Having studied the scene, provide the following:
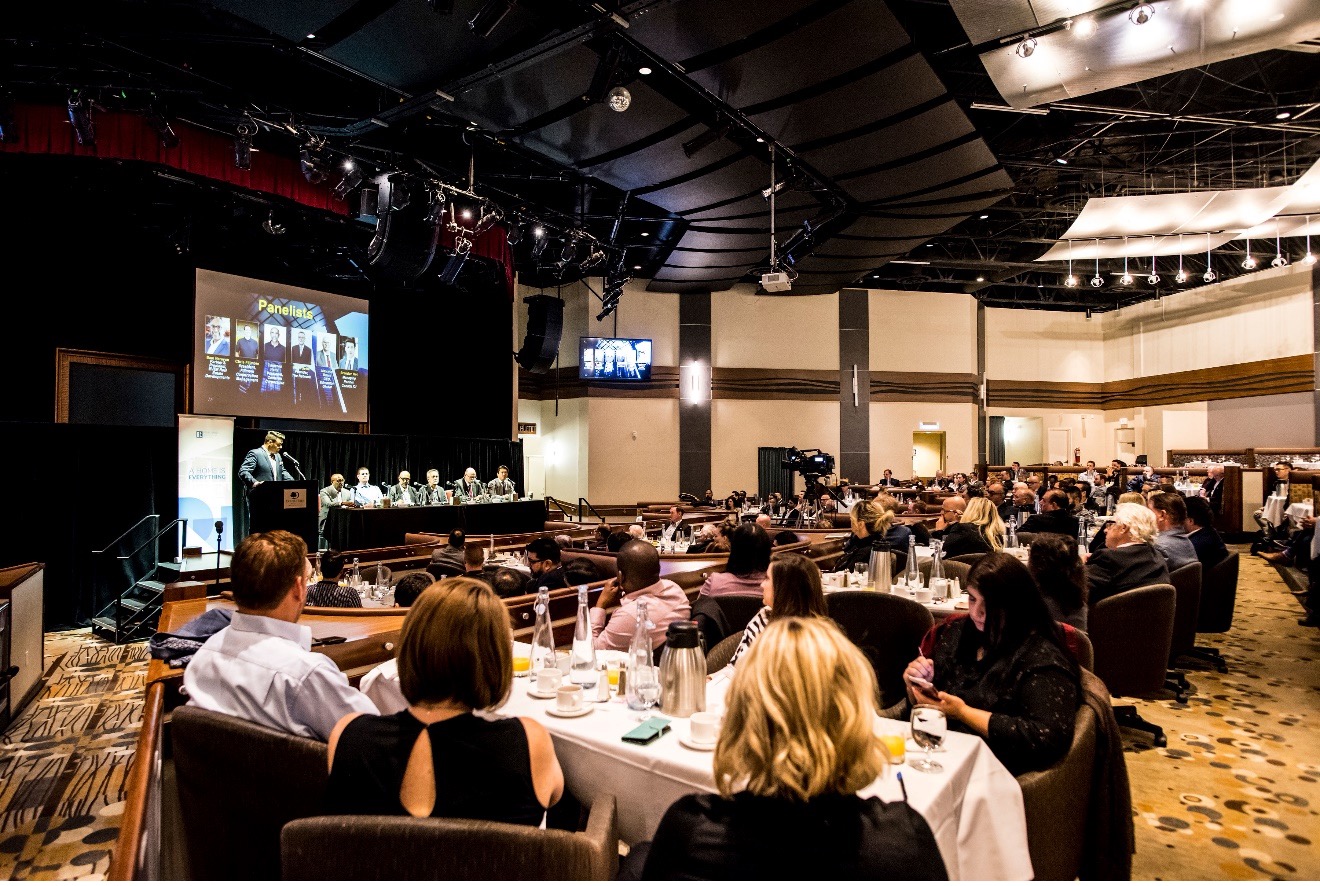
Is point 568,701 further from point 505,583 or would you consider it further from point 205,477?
point 205,477

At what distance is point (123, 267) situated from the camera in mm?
8609

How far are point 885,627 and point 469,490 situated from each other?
8767mm

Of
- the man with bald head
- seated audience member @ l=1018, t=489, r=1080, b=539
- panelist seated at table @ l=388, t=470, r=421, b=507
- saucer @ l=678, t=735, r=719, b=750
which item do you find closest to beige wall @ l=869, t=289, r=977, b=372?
panelist seated at table @ l=388, t=470, r=421, b=507

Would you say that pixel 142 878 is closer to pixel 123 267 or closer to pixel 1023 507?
pixel 1023 507

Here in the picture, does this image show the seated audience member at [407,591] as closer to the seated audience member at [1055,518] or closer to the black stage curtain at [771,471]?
the seated audience member at [1055,518]

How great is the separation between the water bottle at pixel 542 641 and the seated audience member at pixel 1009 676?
3.89 ft

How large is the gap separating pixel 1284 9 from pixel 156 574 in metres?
11.1

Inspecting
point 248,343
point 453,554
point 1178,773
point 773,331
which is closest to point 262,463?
point 248,343

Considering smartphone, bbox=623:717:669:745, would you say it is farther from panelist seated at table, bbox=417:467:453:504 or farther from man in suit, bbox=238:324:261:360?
man in suit, bbox=238:324:261:360

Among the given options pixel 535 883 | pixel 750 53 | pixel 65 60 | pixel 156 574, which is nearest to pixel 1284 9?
pixel 750 53

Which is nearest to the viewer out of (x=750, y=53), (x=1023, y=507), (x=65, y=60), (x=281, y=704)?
(x=281, y=704)

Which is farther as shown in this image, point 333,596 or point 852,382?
point 852,382

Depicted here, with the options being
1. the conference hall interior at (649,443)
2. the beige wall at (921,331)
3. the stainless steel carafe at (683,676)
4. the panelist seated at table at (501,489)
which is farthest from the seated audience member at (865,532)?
the beige wall at (921,331)

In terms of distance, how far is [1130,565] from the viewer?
3891 mm
